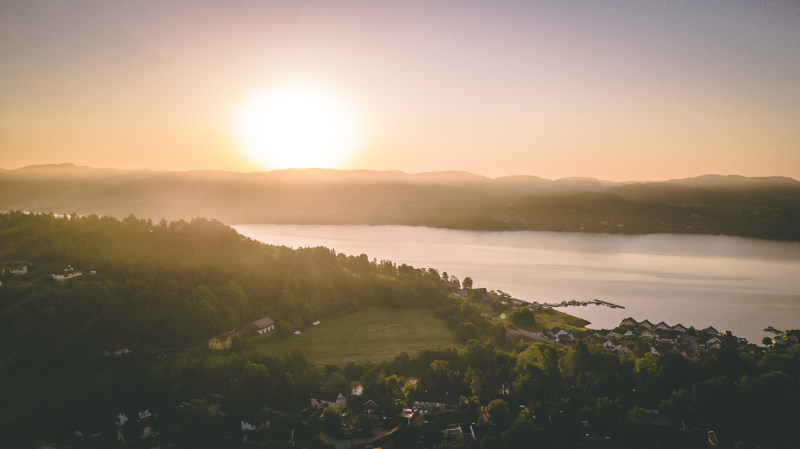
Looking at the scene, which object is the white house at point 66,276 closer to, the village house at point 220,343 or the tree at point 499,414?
the village house at point 220,343

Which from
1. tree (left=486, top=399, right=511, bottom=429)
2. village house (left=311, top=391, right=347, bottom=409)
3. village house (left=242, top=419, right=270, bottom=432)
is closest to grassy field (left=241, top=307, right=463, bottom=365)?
village house (left=311, top=391, right=347, bottom=409)

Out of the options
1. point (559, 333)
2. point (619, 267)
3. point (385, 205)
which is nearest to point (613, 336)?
point (559, 333)

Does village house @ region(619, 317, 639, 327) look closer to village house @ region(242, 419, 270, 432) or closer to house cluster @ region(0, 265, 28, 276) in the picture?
village house @ region(242, 419, 270, 432)

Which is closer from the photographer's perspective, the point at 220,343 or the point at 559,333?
the point at 220,343

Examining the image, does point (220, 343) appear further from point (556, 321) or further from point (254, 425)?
point (556, 321)

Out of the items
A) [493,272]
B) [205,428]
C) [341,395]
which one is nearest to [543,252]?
[493,272]

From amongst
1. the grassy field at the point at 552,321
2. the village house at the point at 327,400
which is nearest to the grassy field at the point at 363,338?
the village house at the point at 327,400
